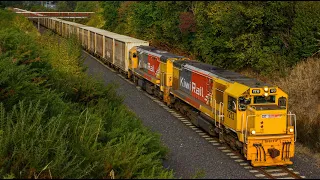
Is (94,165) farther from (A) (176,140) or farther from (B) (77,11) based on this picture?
(B) (77,11)

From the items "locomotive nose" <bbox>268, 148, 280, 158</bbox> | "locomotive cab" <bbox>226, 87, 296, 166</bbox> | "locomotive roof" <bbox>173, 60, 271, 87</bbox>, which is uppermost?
"locomotive roof" <bbox>173, 60, 271, 87</bbox>

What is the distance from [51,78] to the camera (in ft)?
54.4

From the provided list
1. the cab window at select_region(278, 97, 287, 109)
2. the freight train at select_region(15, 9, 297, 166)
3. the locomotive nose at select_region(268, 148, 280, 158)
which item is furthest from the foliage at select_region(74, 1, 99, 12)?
the locomotive nose at select_region(268, 148, 280, 158)

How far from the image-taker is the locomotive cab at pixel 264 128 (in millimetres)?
12773

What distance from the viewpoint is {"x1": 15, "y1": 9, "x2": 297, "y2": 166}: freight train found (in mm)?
12859

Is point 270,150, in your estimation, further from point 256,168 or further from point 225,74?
point 225,74

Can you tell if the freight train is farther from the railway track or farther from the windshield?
the railway track

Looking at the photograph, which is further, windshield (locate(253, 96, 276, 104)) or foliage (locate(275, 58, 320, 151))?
foliage (locate(275, 58, 320, 151))

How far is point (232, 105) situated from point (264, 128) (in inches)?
49.5

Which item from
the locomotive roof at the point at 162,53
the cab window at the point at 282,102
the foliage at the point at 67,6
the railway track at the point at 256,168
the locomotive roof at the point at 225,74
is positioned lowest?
the railway track at the point at 256,168

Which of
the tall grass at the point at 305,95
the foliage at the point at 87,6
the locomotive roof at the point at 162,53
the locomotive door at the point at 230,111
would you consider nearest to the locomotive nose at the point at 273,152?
the locomotive door at the point at 230,111

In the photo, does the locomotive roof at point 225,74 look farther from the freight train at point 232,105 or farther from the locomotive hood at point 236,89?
the locomotive hood at point 236,89

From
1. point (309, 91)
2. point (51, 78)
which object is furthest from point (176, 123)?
point (309, 91)

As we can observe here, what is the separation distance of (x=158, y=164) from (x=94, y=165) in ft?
6.91
